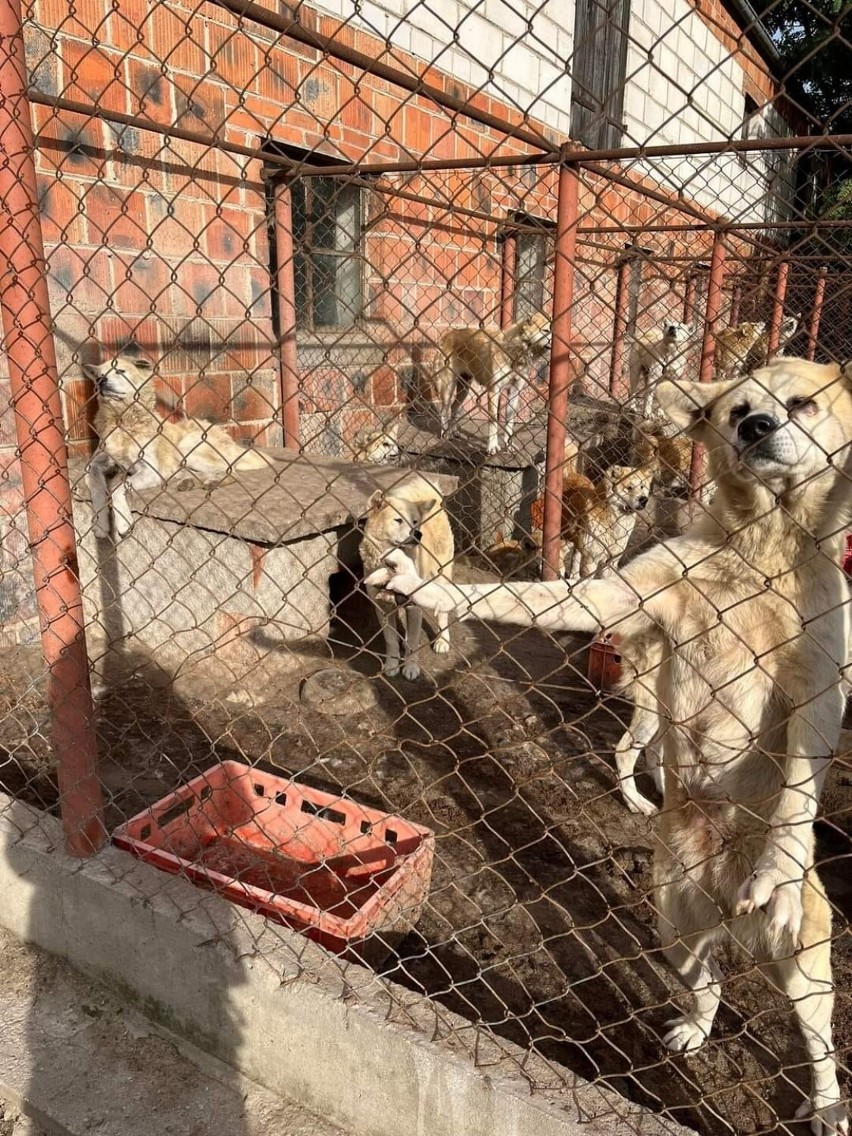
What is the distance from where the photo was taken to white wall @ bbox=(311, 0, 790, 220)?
20.7ft

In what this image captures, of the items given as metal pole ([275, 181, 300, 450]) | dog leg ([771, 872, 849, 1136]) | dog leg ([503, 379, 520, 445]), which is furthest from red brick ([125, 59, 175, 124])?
dog leg ([771, 872, 849, 1136])

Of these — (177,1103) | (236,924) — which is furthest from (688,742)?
(177,1103)

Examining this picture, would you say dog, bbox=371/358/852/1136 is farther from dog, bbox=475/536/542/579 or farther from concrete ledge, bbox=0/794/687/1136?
dog, bbox=475/536/542/579

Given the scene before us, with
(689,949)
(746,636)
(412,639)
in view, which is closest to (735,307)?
(412,639)

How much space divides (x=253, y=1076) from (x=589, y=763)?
7.15 ft

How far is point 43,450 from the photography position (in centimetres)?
218

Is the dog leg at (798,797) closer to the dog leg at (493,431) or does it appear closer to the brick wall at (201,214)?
the brick wall at (201,214)

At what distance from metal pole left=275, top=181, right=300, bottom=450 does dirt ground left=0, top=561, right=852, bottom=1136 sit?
5.45 ft

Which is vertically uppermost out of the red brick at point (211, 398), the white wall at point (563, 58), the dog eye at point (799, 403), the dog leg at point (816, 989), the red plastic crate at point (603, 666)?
the white wall at point (563, 58)

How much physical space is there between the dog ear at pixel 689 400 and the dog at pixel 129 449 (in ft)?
8.60

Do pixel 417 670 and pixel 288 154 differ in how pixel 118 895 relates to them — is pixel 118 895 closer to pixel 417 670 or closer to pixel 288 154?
pixel 417 670

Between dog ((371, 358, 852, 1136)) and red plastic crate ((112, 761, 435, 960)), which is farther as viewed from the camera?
red plastic crate ((112, 761, 435, 960))

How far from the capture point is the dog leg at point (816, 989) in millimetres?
1846

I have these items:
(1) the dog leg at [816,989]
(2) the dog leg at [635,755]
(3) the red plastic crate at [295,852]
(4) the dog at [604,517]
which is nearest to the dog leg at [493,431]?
(4) the dog at [604,517]
